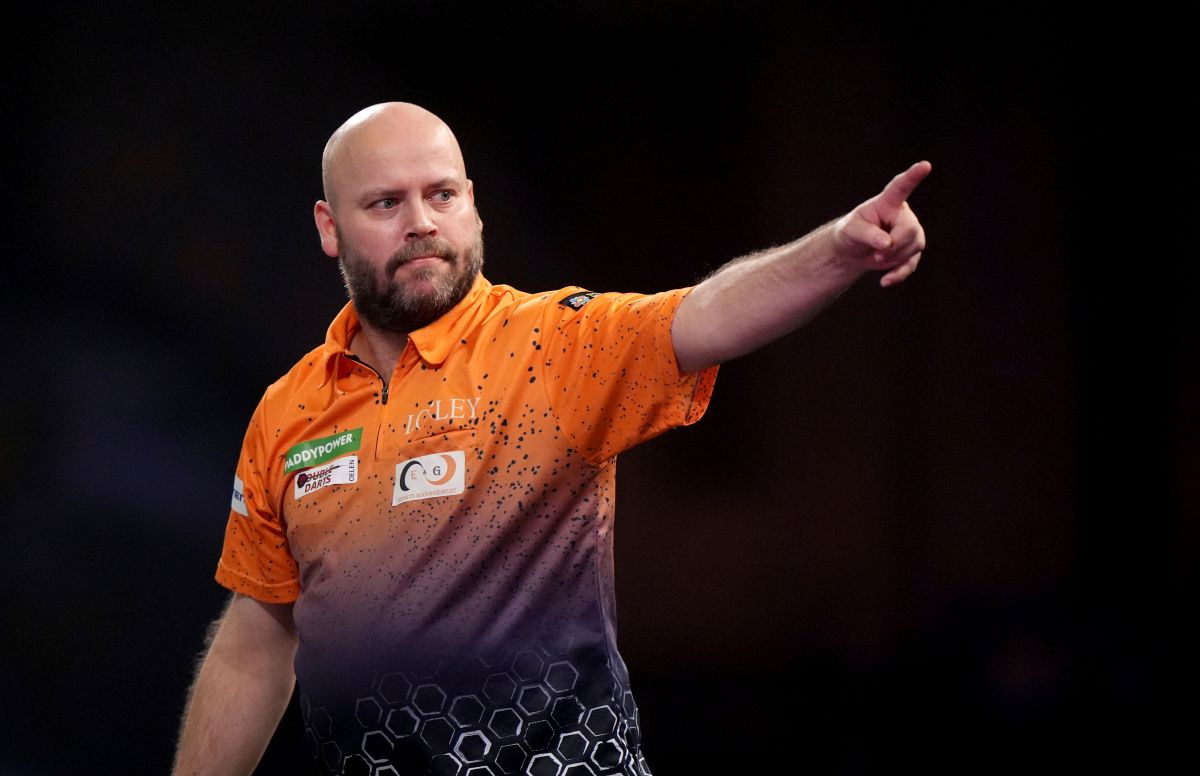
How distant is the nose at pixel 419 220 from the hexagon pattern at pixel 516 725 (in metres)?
0.70

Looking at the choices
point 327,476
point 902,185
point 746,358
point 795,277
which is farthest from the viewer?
point 746,358

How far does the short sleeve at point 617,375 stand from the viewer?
5.37 ft

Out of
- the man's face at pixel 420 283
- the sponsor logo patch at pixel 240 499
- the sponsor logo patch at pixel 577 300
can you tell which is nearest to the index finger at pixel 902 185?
the sponsor logo patch at pixel 577 300

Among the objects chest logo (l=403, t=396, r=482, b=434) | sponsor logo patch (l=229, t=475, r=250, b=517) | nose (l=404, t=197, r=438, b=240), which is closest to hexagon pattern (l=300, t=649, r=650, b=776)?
chest logo (l=403, t=396, r=482, b=434)

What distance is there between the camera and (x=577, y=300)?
1.84m

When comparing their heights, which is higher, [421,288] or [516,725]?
[421,288]

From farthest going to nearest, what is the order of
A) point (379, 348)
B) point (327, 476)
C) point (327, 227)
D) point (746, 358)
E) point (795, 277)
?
point (746, 358) < point (327, 227) < point (379, 348) < point (327, 476) < point (795, 277)

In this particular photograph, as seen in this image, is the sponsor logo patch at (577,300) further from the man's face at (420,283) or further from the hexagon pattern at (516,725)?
the hexagon pattern at (516,725)

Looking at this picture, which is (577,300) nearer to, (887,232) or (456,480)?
(456,480)

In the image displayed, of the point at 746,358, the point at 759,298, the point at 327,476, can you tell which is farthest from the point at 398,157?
the point at 746,358

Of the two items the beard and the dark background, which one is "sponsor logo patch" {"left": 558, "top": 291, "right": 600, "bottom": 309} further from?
the dark background

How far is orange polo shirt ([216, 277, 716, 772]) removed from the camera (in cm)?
179

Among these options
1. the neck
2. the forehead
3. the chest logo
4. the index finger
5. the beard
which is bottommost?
the chest logo

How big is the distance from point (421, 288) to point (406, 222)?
12 centimetres
